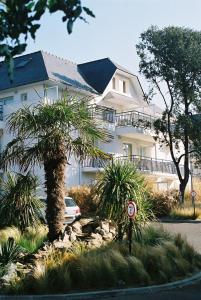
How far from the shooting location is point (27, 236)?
15570mm

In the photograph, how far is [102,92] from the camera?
40844 mm

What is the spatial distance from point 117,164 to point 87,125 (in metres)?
1.36

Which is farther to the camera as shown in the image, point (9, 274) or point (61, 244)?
point (61, 244)

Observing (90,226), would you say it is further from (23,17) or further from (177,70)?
(177,70)

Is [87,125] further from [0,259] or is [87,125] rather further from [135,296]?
[135,296]

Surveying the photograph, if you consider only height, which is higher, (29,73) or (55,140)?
(29,73)

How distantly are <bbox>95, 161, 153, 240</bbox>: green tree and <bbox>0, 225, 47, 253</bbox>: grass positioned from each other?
6.58 feet

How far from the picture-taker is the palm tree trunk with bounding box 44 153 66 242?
527 inches

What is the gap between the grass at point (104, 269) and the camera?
1052 centimetres

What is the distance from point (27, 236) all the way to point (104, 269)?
5.13 meters

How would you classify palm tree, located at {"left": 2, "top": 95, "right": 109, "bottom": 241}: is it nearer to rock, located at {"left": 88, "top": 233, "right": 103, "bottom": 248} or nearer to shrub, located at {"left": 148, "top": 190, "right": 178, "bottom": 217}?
rock, located at {"left": 88, "top": 233, "right": 103, "bottom": 248}

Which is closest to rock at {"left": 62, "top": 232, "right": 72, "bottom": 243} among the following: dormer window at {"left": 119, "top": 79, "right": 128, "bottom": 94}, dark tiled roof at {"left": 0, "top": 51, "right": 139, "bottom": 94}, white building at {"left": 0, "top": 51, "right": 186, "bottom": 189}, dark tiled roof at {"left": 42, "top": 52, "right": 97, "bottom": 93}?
white building at {"left": 0, "top": 51, "right": 186, "bottom": 189}

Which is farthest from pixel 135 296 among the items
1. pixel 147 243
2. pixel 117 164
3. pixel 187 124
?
pixel 187 124

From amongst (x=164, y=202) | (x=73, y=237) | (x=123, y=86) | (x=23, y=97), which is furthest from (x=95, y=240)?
(x=123, y=86)
